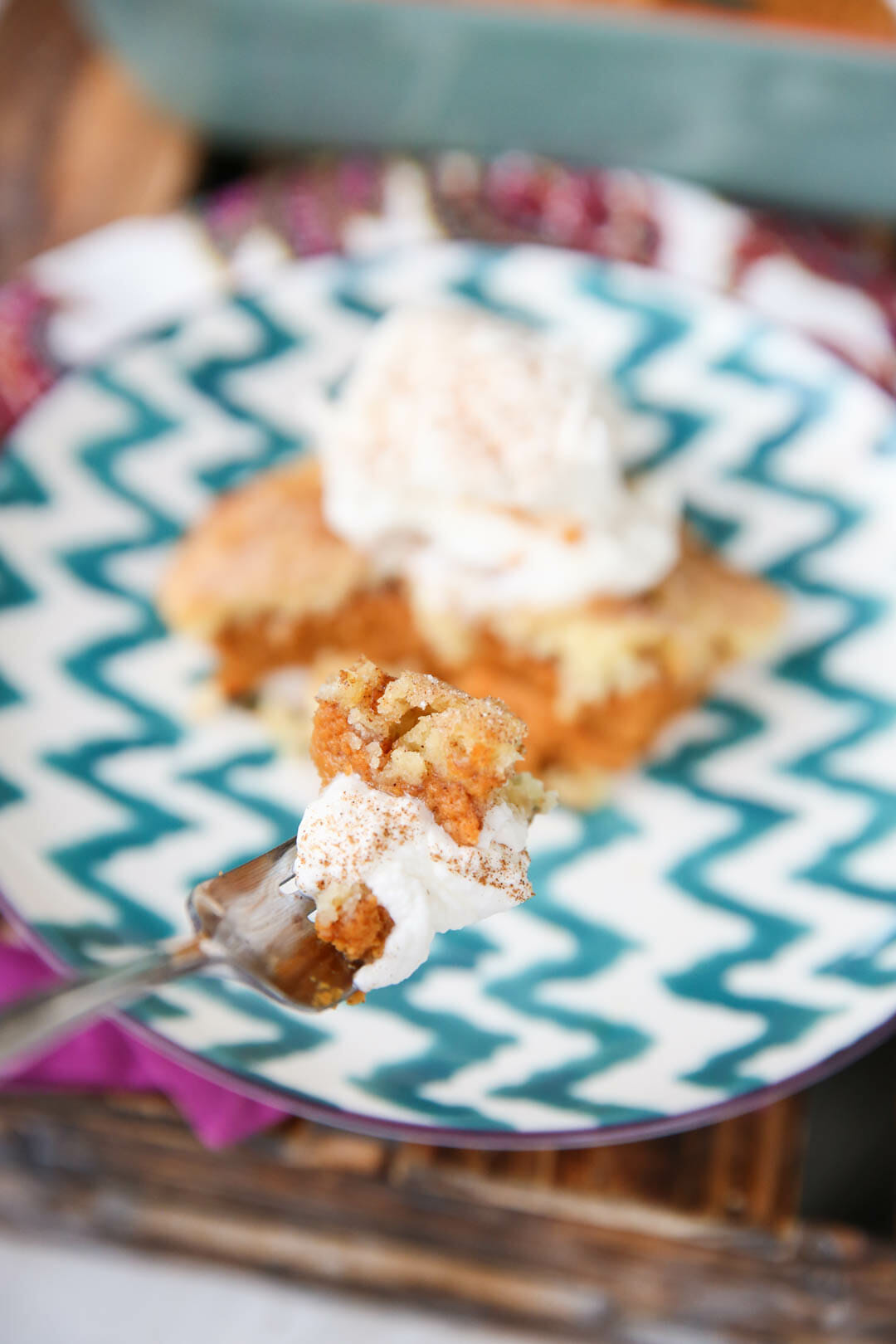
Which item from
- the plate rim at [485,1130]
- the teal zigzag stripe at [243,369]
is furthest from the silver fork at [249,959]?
the teal zigzag stripe at [243,369]

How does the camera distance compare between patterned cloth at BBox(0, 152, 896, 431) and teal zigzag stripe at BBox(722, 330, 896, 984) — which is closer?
teal zigzag stripe at BBox(722, 330, 896, 984)

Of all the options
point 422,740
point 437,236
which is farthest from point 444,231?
point 422,740

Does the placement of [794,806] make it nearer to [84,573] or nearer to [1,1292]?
[84,573]

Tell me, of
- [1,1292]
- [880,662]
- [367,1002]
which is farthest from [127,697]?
[880,662]

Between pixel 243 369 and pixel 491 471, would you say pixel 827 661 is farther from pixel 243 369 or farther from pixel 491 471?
pixel 243 369

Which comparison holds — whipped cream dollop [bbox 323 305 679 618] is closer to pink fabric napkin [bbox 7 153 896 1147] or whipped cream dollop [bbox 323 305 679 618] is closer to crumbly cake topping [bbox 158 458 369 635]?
crumbly cake topping [bbox 158 458 369 635]

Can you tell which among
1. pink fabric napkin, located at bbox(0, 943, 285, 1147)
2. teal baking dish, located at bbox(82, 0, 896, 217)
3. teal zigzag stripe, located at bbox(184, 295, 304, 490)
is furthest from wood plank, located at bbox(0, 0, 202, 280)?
pink fabric napkin, located at bbox(0, 943, 285, 1147)

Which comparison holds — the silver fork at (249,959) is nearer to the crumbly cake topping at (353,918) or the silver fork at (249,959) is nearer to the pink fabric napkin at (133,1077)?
the crumbly cake topping at (353,918)
